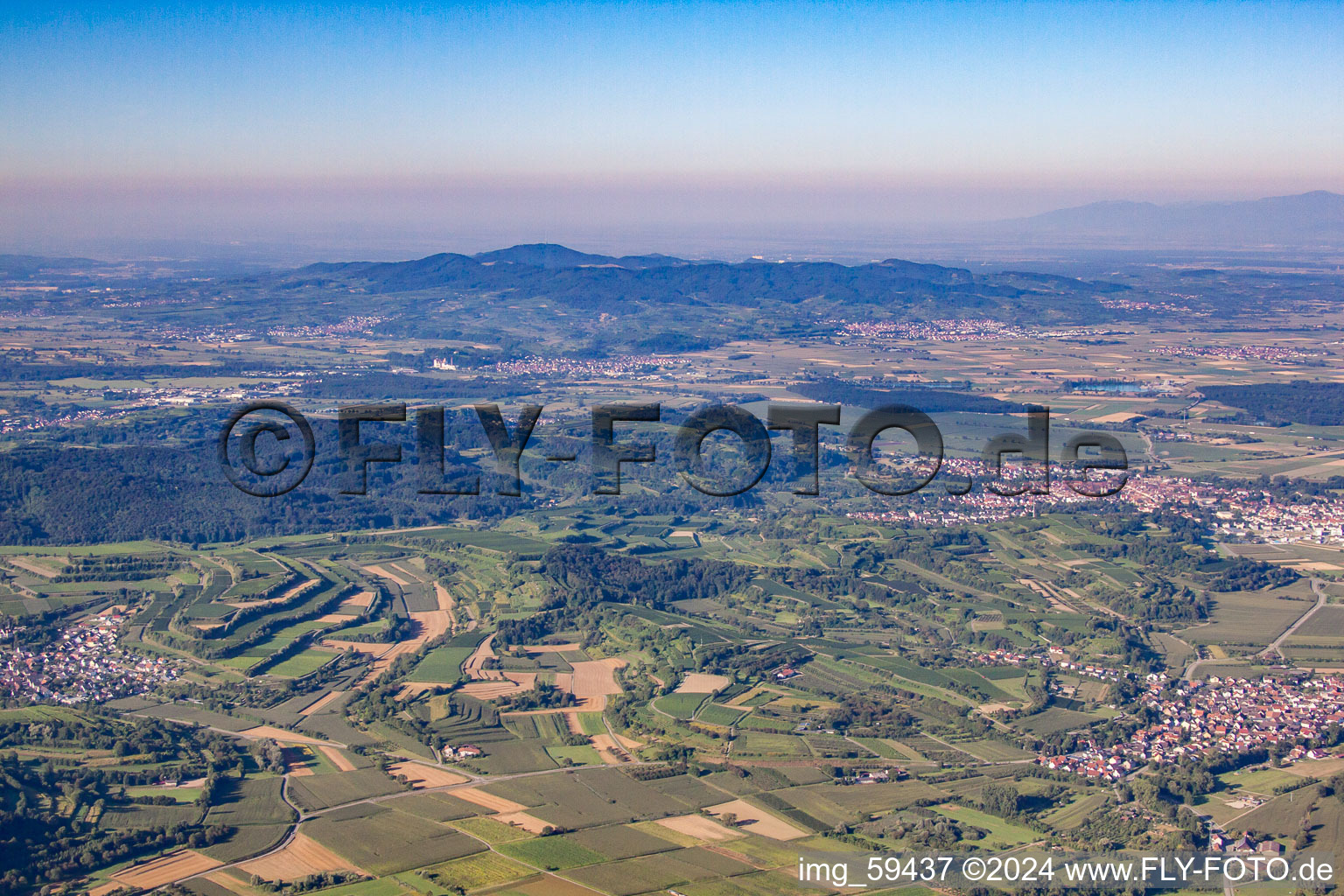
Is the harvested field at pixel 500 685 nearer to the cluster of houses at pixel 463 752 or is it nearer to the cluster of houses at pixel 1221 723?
the cluster of houses at pixel 463 752

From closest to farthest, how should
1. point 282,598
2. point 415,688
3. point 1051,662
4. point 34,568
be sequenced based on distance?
point 415,688
point 1051,662
point 282,598
point 34,568

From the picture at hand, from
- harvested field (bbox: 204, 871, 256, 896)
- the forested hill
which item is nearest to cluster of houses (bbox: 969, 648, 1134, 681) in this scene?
harvested field (bbox: 204, 871, 256, 896)

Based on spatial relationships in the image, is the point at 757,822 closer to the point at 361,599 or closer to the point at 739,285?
the point at 361,599

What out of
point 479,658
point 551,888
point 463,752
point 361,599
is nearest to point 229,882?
point 551,888

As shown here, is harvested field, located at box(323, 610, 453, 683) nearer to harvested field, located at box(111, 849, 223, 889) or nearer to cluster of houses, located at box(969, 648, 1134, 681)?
harvested field, located at box(111, 849, 223, 889)

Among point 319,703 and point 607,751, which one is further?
point 319,703

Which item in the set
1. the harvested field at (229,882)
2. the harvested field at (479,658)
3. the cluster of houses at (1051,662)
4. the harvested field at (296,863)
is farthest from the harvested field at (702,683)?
the harvested field at (229,882)

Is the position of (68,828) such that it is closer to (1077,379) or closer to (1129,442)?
(1129,442)

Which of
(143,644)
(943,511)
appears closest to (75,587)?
(143,644)
